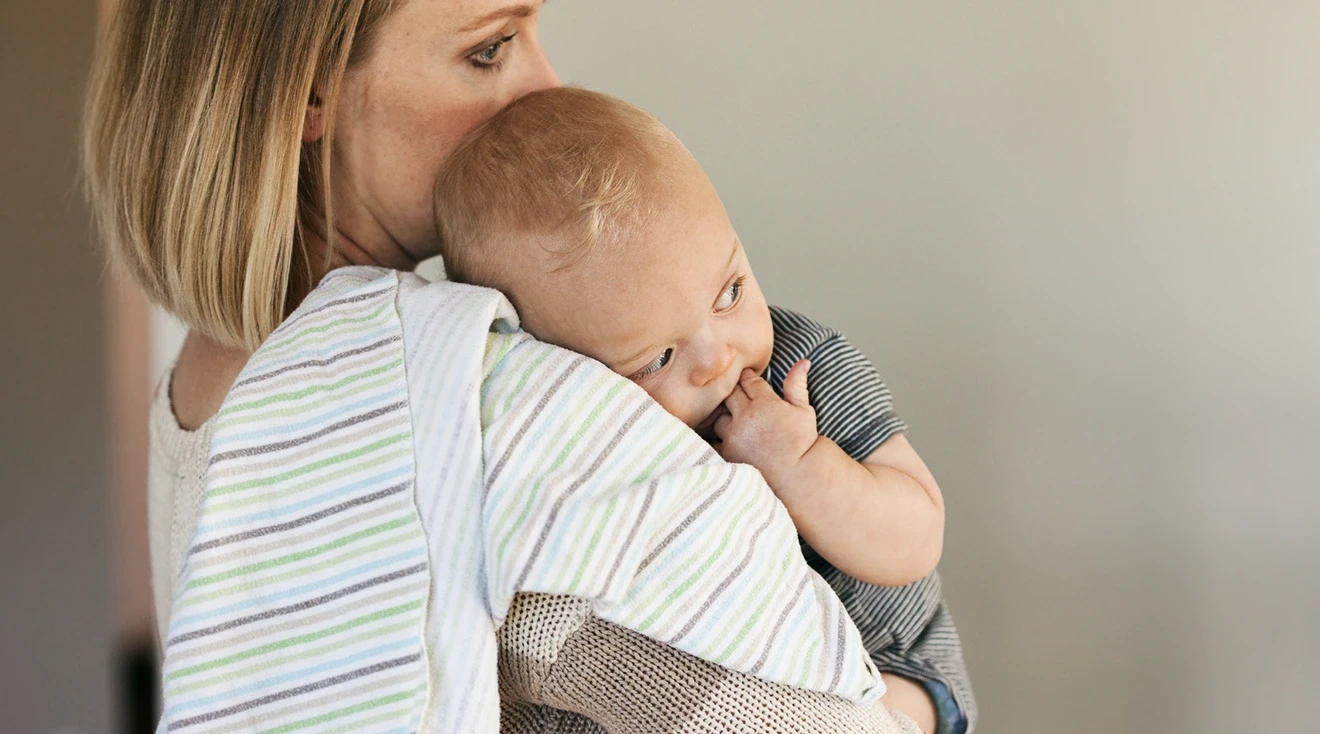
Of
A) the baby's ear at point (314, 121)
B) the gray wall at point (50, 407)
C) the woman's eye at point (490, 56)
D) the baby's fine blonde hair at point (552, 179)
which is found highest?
the woman's eye at point (490, 56)

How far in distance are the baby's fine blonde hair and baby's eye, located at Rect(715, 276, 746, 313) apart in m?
0.10

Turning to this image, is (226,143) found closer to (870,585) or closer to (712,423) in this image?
(712,423)

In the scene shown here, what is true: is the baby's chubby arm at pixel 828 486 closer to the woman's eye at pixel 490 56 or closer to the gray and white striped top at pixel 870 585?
the gray and white striped top at pixel 870 585

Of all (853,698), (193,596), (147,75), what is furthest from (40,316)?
(853,698)

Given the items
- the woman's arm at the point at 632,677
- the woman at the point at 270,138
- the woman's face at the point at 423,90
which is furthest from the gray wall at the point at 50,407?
the woman's arm at the point at 632,677

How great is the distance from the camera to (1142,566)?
1337 mm

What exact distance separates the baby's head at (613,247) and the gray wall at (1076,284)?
0.58 m

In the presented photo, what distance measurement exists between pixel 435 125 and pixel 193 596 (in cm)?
48

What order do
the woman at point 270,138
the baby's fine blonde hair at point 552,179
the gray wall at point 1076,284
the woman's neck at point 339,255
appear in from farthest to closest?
the gray wall at point 1076,284 < the woman's neck at point 339,255 < the woman at point 270,138 < the baby's fine blonde hair at point 552,179

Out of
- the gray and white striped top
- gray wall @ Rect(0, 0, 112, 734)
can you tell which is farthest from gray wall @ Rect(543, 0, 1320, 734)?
gray wall @ Rect(0, 0, 112, 734)

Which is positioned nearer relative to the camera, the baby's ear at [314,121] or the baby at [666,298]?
the baby at [666,298]

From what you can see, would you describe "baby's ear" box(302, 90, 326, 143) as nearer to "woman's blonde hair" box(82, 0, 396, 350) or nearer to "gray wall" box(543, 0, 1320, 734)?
"woman's blonde hair" box(82, 0, 396, 350)

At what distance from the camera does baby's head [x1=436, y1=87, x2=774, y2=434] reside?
833 millimetres

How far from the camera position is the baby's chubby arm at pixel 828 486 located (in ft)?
2.79
